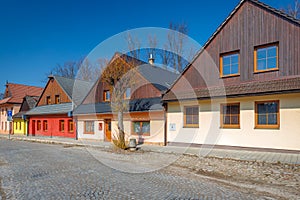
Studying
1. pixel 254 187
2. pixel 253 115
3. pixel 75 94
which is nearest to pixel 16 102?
pixel 75 94

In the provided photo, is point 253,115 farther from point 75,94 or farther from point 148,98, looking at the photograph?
point 75,94

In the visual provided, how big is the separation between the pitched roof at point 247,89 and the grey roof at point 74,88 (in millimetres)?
13589

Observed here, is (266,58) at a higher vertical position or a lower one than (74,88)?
higher

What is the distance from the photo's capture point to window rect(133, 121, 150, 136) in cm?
1622

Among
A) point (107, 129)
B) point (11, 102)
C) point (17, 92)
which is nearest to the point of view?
point (107, 129)

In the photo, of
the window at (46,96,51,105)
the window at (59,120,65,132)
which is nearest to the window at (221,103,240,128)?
the window at (59,120,65,132)

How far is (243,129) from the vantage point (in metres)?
12.0

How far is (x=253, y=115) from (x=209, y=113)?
7.46 feet

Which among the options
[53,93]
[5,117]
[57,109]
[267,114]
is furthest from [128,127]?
[5,117]

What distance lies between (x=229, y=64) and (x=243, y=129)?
352cm

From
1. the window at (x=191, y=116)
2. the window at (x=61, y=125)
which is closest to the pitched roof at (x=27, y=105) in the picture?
the window at (x=61, y=125)

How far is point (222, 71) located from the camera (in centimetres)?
1317

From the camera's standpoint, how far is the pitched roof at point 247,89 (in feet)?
34.4

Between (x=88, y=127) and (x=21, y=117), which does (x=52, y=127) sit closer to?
(x=88, y=127)
